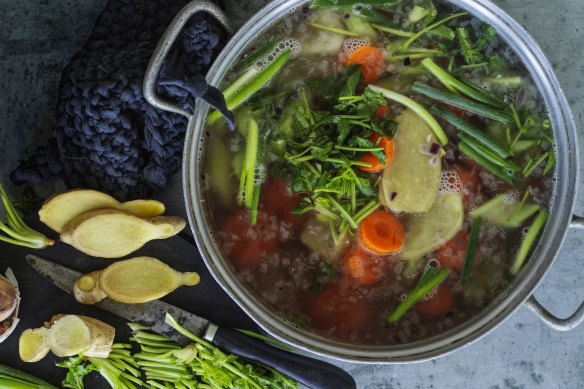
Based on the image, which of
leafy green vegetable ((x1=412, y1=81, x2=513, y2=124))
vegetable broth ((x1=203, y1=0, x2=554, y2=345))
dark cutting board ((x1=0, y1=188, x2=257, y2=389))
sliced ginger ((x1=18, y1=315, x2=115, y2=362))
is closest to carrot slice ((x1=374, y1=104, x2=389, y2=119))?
vegetable broth ((x1=203, y1=0, x2=554, y2=345))

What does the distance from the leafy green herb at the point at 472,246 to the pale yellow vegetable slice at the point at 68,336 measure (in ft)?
4.14

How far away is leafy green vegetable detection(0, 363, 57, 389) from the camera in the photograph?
86.9 inches

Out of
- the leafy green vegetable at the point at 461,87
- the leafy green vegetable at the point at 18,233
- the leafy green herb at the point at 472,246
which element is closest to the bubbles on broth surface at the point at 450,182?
the leafy green herb at the point at 472,246

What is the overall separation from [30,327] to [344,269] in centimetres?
114

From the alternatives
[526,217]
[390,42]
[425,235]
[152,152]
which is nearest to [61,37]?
[152,152]

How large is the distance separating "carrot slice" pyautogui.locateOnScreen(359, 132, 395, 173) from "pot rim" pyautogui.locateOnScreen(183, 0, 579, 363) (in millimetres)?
488

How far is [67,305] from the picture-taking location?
228cm

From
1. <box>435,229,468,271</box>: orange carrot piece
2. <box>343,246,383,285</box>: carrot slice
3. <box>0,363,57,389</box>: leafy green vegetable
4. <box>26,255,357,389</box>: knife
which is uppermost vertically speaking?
<box>435,229,468,271</box>: orange carrot piece

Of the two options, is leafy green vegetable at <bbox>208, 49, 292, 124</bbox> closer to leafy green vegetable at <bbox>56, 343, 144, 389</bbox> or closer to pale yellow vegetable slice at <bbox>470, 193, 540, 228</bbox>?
pale yellow vegetable slice at <bbox>470, 193, 540, 228</bbox>

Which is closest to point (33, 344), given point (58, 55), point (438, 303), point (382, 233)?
point (58, 55)

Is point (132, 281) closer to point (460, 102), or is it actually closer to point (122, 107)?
point (122, 107)

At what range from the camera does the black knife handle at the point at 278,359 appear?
2229mm

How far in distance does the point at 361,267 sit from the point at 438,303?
11.1 inches

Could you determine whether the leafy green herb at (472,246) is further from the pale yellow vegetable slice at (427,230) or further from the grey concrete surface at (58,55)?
the grey concrete surface at (58,55)
